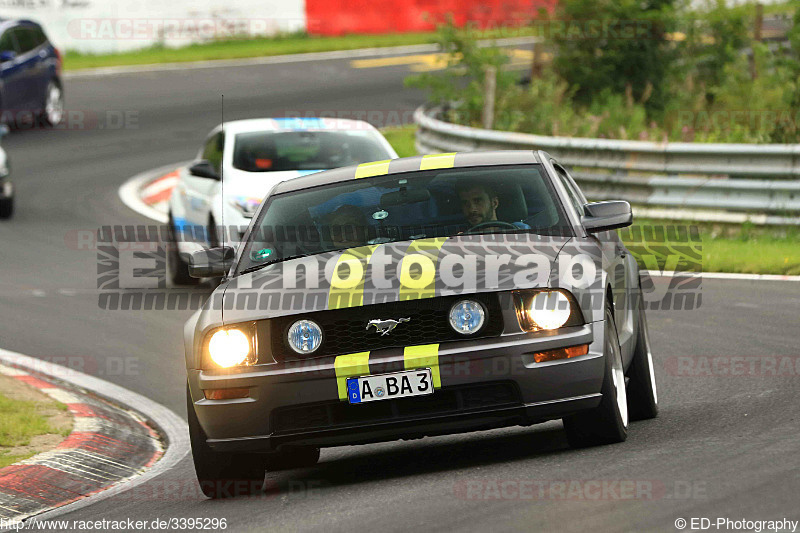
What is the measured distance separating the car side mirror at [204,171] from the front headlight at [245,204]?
576 mm

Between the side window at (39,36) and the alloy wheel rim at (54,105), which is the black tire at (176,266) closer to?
the alloy wheel rim at (54,105)

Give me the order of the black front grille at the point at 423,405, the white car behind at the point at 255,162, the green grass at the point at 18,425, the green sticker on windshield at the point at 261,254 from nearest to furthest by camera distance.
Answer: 1. the black front grille at the point at 423,405
2. the green sticker on windshield at the point at 261,254
3. the green grass at the point at 18,425
4. the white car behind at the point at 255,162

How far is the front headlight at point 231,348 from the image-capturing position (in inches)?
268

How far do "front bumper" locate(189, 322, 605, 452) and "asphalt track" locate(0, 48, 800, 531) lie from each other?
262mm

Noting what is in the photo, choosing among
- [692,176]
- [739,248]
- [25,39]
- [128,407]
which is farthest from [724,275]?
[25,39]

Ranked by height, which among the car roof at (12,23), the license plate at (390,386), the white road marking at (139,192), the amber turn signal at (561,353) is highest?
the amber turn signal at (561,353)

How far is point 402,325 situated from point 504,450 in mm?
1179

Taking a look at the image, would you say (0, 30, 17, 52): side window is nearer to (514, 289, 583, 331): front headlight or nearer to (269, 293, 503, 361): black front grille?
(269, 293, 503, 361): black front grille

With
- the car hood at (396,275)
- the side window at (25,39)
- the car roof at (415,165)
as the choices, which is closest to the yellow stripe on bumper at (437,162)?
the car roof at (415,165)

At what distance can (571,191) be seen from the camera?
831cm

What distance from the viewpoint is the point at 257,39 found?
4100cm

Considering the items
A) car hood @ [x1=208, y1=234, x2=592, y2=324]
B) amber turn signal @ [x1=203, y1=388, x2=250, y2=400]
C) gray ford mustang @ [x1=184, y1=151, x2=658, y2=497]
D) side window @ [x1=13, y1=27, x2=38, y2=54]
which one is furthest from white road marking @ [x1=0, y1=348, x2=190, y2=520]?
side window @ [x1=13, y1=27, x2=38, y2=54]

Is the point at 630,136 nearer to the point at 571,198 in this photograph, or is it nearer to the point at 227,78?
the point at 571,198

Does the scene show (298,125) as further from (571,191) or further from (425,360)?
(425,360)
